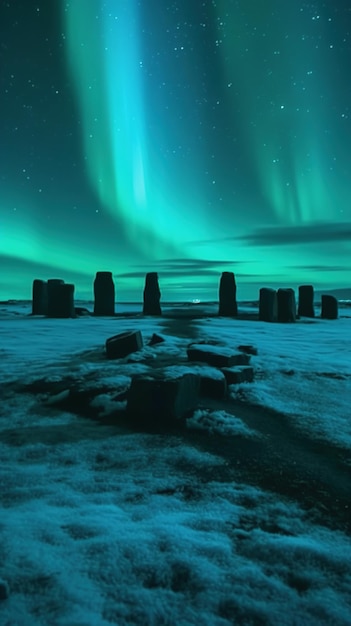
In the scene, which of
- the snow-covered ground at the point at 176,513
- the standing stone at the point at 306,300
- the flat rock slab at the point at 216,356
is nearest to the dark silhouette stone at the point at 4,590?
the snow-covered ground at the point at 176,513

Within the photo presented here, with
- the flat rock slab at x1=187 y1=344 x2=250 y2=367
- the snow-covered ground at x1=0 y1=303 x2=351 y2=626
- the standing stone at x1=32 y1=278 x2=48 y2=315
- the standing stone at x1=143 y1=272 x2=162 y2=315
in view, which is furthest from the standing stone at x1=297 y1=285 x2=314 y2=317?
the snow-covered ground at x1=0 y1=303 x2=351 y2=626

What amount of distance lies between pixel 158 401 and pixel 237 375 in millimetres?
2211

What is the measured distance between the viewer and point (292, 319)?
2109 centimetres

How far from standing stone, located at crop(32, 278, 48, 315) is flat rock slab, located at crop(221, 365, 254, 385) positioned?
19.0 m

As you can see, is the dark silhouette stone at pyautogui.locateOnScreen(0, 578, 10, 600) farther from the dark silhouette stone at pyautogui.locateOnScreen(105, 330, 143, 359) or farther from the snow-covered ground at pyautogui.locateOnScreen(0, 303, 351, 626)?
the dark silhouette stone at pyautogui.locateOnScreen(105, 330, 143, 359)

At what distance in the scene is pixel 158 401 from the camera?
4.66m

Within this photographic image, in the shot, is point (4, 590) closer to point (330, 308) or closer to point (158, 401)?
point (158, 401)

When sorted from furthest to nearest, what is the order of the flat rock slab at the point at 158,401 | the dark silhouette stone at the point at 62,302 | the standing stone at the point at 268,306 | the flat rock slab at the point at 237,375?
the standing stone at the point at 268,306, the dark silhouette stone at the point at 62,302, the flat rock slab at the point at 237,375, the flat rock slab at the point at 158,401

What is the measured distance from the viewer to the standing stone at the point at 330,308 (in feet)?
80.9

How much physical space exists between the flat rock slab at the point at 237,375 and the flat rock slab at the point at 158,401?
183cm

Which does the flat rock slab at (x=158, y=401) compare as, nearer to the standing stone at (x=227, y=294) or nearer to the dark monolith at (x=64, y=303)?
the dark monolith at (x=64, y=303)

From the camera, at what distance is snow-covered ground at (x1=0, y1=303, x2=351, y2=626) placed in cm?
180

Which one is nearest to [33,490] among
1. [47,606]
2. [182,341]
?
[47,606]

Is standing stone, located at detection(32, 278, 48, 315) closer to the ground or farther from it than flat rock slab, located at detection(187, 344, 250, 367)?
farther from it
